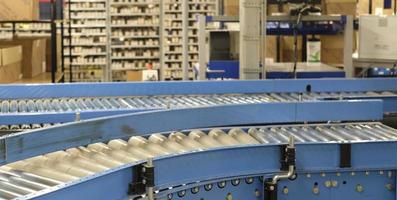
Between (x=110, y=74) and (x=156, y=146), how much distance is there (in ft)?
39.2

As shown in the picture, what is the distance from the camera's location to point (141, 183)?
7.55ft

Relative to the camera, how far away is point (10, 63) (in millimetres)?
8070

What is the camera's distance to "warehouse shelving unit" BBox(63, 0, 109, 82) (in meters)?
14.6

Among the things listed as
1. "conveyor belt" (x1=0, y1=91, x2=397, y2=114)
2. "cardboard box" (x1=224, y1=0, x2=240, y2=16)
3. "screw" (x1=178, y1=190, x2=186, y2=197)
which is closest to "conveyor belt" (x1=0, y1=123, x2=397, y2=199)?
"screw" (x1=178, y1=190, x2=186, y2=197)

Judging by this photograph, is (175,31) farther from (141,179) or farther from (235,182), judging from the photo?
(141,179)

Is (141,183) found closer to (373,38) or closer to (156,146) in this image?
(156,146)

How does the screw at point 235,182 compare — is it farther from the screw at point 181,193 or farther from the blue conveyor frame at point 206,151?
the screw at point 181,193

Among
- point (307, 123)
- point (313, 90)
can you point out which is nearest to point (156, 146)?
point (307, 123)

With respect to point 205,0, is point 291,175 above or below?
below

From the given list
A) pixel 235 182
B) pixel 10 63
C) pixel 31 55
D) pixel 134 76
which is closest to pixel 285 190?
pixel 235 182

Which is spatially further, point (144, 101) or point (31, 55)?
point (31, 55)

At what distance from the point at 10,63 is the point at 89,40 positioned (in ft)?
21.7

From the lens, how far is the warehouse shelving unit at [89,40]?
14.6 meters

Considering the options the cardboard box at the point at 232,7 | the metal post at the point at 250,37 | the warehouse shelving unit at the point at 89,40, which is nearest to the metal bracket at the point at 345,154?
the metal post at the point at 250,37
